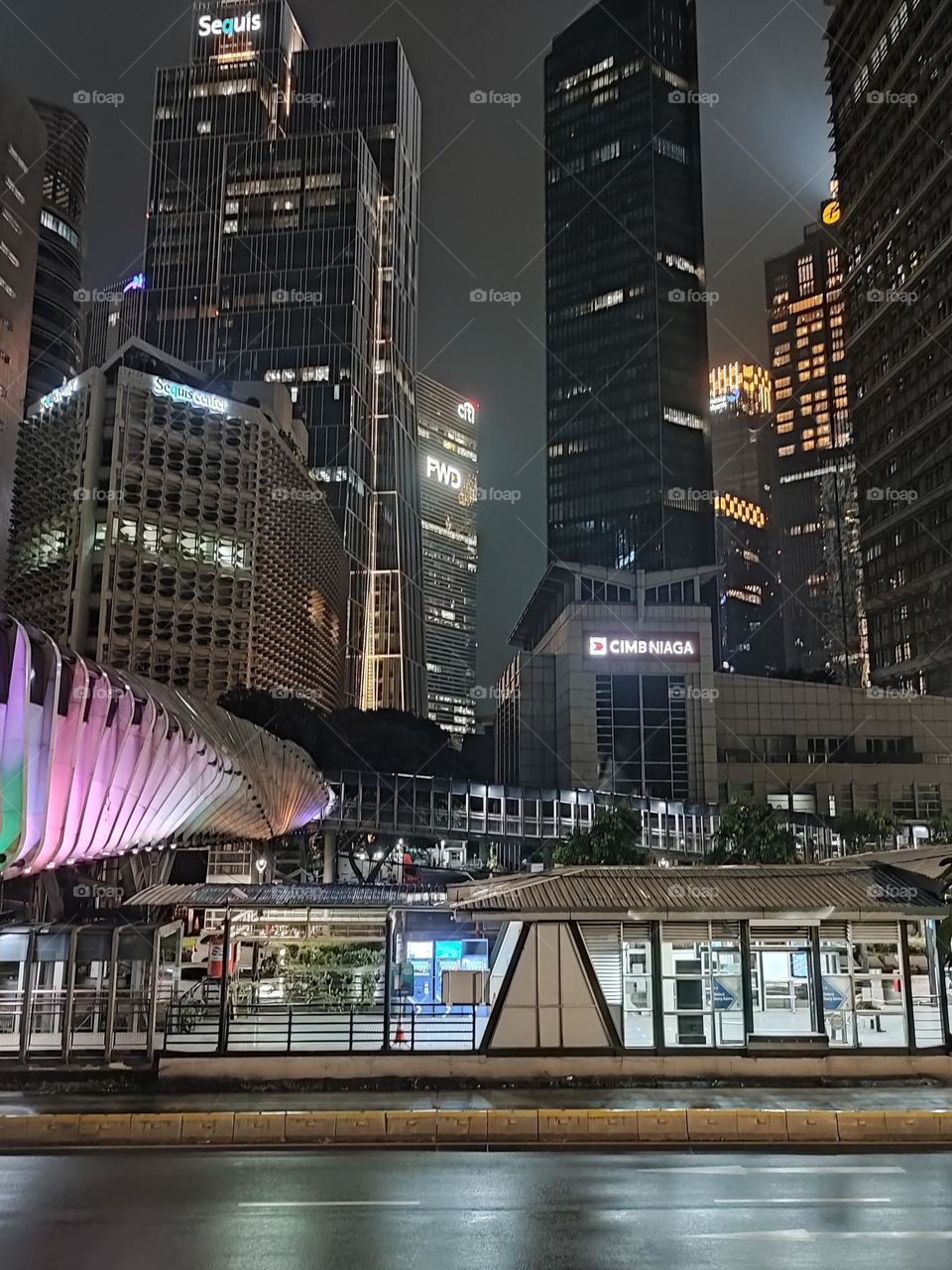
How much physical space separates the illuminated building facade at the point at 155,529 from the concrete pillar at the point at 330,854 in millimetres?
36261

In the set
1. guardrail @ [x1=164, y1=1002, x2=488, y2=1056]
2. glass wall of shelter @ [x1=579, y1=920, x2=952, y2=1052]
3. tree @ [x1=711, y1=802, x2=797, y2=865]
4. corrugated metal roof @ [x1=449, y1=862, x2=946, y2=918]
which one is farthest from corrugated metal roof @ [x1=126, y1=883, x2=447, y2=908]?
tree @ [x1=711, y1=802, x2=797, y2=865]

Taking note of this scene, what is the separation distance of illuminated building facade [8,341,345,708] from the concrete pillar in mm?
36261

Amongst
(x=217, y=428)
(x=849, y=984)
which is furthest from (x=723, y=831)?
(x=217, y=428)

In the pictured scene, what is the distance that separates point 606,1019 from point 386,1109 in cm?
518

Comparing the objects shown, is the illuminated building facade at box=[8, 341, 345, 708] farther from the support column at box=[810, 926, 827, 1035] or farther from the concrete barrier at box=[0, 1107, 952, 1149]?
the concrete barrier at box=[0, 1107, 952, 1149]

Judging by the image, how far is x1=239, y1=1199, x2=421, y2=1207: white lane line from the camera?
501 inches

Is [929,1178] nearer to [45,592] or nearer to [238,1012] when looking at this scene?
[238,1012]

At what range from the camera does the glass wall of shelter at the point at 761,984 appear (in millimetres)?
20531

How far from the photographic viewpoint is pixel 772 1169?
14594 mm

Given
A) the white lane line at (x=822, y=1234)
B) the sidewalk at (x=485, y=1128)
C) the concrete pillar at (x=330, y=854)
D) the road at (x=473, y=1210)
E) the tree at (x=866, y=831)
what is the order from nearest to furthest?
the road at (x=473, y=1210), the white lane line at (x=822, y=1234), the sidewalk at (x=485, y=1128), the tree at (x=866, y=831), the concrete pillar at (x=330, y=854)

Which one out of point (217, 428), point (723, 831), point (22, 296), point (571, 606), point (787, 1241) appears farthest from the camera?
point (217, 428)

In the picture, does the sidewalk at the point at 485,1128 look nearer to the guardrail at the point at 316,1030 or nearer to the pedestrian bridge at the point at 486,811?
the guardrail at the point at 316,1030

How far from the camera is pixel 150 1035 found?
20.2m

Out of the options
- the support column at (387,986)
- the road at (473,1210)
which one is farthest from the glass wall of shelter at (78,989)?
the road at (473,1210)
